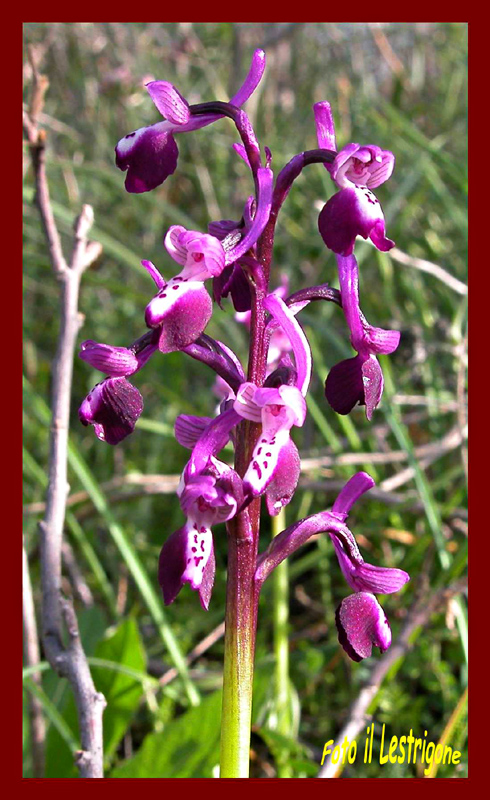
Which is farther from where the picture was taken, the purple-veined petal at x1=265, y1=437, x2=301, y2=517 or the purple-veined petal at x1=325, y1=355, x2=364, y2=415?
the purple-veined petal at x1=325, y1=355, x2=364, y2=415

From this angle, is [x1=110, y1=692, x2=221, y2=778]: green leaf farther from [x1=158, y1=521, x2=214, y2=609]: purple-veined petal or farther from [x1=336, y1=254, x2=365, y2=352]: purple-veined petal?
[x1=336, y1=254, x2=365, y2=352]: purple-veined petal

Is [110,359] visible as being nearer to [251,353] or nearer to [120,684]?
[251,353]

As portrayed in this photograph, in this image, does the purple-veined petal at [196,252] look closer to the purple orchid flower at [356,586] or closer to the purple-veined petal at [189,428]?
the purple-veined petal at [189,428]

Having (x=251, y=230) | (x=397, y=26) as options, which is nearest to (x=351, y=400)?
(x=251, y=230)

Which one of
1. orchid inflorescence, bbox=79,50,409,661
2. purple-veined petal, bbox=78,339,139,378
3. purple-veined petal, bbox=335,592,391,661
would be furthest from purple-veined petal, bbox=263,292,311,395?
purple-veined petal, bbox=335,592,391,661

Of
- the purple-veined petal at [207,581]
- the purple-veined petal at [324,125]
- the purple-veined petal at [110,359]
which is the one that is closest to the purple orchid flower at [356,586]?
Answer: the purple-veined petal at [207,581]
